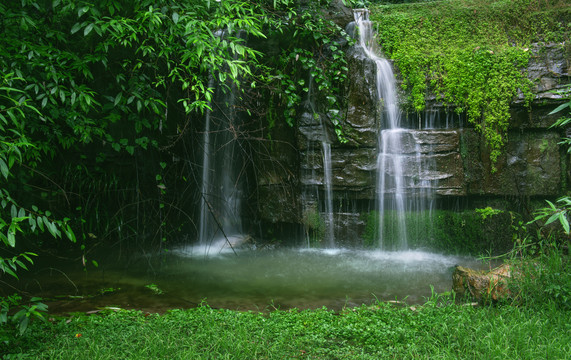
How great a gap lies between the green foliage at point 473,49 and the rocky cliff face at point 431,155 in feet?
0.65

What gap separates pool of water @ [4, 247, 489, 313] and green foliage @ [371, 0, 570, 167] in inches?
95.4

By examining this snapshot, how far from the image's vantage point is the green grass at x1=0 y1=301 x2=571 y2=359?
115 inches

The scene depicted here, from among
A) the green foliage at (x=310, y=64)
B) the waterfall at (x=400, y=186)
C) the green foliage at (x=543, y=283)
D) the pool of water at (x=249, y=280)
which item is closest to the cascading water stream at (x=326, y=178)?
the green foliage at (x=310, y=64)

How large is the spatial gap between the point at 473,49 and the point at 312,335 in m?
5.52

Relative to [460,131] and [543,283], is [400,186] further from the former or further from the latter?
[543,283]

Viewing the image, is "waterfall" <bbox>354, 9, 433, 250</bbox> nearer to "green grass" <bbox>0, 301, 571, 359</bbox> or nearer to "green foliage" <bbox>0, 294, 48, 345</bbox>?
"green grass" <bbox>0, 301, 571, 359</bbox>

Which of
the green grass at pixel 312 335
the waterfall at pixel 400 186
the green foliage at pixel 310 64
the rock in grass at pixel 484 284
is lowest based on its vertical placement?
the green grass at pixel 312 335

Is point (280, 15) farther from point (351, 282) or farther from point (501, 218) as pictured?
point (501, 218)

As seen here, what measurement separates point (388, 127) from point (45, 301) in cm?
536

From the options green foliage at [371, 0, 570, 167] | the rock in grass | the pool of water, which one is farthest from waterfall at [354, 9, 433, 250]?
the rock in grass

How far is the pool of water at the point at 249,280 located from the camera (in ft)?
14.5

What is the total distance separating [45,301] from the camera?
4.24 m

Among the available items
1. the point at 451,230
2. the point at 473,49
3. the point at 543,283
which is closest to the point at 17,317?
the point at 543,283

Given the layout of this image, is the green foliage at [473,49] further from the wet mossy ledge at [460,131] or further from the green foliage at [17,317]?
the green foliage at [17,317]
